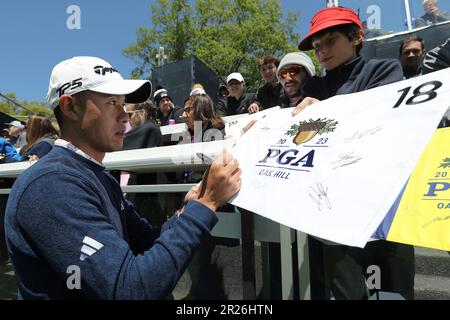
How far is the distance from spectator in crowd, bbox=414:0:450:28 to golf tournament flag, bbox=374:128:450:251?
6.30 metres

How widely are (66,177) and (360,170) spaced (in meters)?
0.85

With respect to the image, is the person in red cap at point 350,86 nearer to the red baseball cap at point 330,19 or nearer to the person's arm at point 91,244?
the red baseball cap at point 330,19

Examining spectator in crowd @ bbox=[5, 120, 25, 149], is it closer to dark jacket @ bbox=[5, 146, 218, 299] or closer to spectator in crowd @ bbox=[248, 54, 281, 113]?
spectator in crowd @ bbox=[248, 54, 281, 113]

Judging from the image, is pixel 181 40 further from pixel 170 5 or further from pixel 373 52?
pixel 373 52

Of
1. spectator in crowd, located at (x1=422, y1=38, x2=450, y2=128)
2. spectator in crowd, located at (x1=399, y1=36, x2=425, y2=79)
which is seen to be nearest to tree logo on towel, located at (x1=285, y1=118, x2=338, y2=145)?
spectator in crowd, located at (x1=422, y1=38, x2=450, y2=128)

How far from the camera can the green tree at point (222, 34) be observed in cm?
2455

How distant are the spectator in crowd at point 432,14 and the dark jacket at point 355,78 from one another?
5.51m

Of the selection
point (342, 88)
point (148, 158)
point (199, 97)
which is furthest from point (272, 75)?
point (148, 158)

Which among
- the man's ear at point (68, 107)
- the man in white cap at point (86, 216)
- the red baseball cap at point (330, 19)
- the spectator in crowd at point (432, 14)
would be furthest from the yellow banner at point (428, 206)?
the spectator in crowd at point (432, 14)

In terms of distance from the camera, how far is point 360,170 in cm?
90

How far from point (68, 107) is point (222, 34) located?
25507mm

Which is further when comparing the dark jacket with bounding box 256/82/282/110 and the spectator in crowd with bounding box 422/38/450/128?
the dark jacket with bounding box 256/82/282/110

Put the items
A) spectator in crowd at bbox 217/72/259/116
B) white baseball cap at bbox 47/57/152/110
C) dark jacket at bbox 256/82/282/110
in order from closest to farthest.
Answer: white baseball cap at bbox 47/57/152/110
dark jacket at bbox 256/82/282/110
spectator in crowd at bbox 217/72/259/116

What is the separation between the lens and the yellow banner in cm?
93
